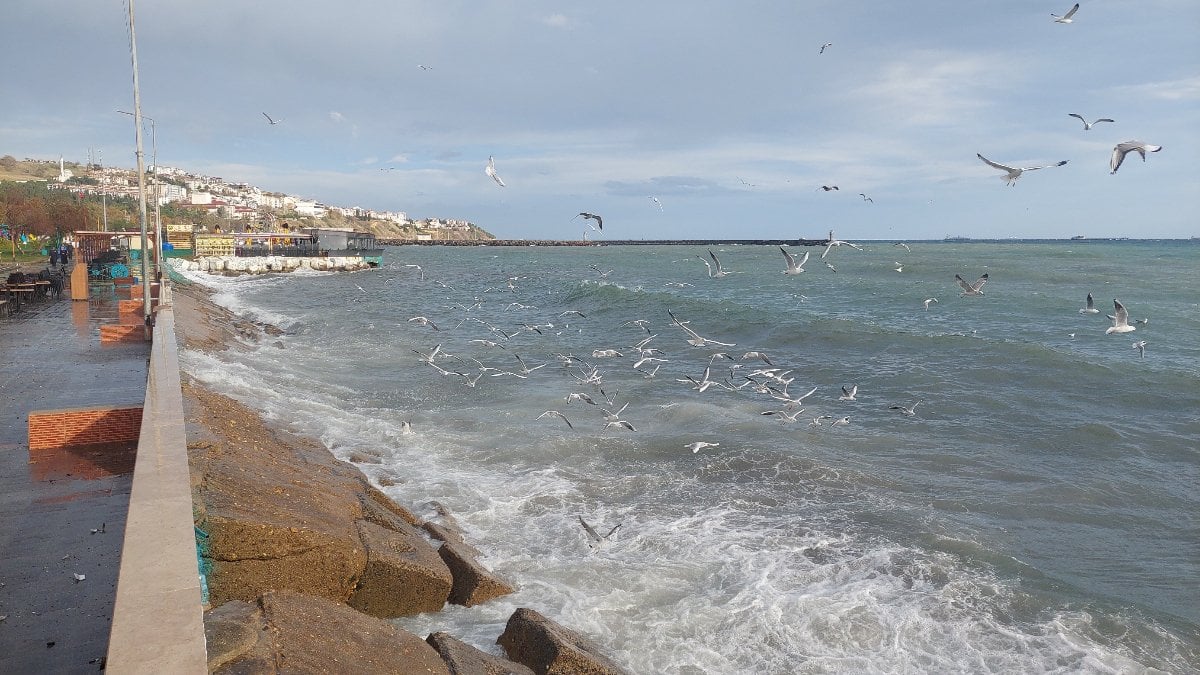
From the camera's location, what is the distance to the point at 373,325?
28.3 m

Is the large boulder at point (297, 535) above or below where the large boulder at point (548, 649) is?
above

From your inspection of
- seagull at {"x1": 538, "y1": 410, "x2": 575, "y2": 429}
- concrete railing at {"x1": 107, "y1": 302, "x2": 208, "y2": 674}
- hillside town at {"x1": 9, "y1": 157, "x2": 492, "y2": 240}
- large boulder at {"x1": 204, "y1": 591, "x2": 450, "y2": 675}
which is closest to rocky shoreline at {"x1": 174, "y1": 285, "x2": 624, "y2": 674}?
large boulder at {"x1": 204, "y1": 591, "x2": 450, "y2": 675}

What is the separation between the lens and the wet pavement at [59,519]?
476 centimetres

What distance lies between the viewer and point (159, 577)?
3.89 metres

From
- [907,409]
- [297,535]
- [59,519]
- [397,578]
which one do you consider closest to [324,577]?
[297,535]

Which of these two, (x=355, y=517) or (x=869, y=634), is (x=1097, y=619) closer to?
(x=869, y=634)

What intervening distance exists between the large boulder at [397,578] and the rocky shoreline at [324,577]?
10 mm

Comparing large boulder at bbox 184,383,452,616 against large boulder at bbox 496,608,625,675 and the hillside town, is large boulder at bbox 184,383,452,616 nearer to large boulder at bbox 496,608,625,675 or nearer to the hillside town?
large boulder at bbox 496,608,625,675

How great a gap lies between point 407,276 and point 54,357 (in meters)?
49.5

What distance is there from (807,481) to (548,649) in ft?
21.4

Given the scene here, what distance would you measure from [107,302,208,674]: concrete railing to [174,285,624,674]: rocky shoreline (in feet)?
0.99

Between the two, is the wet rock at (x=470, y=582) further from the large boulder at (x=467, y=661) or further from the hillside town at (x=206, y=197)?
the hillside town at (x=206, y=197)

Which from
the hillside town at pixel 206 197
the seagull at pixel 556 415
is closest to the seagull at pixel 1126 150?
the seagull at pixel 556 415

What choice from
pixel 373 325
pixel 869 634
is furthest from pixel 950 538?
pixel 373 325
